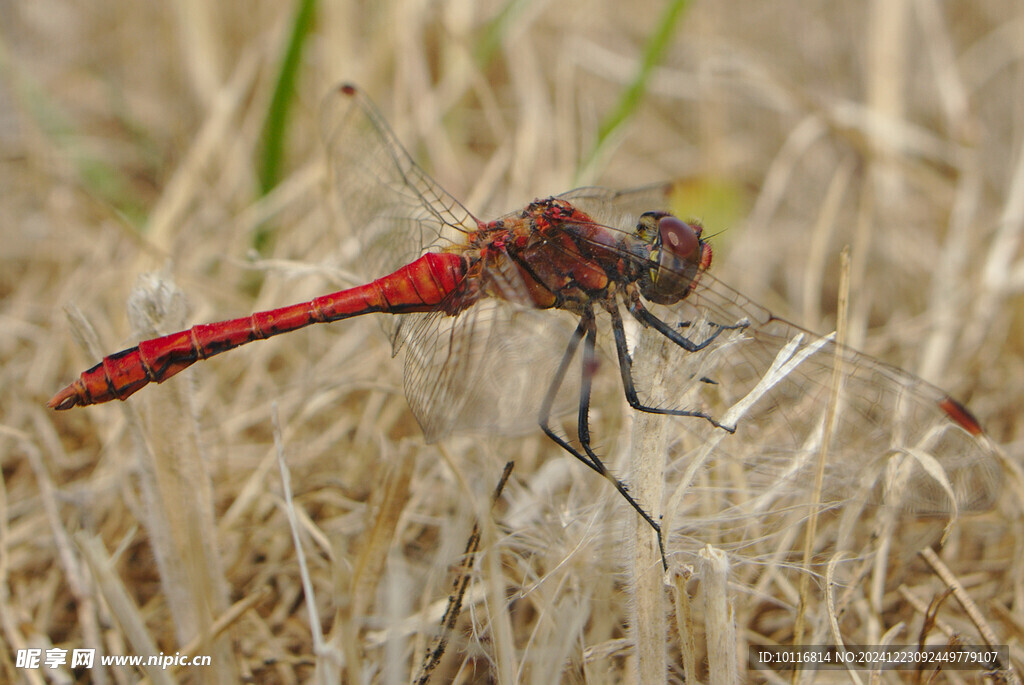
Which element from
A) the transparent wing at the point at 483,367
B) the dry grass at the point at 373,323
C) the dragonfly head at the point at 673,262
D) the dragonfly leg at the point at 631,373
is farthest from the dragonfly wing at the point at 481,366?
the dragonfly head at the point at 673,262

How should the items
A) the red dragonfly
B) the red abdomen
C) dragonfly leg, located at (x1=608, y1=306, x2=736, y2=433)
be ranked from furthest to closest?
the red abdomen → the red dragonfly → dragonfly leg, located at (x1=608, y1=306, x2=736, y2=433)

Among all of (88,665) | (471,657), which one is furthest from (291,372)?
(471,657)

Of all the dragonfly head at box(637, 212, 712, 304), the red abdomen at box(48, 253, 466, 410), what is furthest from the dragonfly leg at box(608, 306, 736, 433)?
the red abdomen at box(48, 253, 466, 410)

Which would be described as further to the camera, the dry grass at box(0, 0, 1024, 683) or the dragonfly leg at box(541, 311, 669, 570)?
the dragonfly leg at box(541, 311, 669, 570)

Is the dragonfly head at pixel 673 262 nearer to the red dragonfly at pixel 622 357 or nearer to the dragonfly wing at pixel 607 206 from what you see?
the red dragonfly at pixel 622 357

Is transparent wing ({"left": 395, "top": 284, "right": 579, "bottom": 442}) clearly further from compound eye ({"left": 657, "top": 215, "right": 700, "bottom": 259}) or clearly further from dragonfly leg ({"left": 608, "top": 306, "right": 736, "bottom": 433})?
compound eye ({"left": 657, "top": 215, "right": 700, "bottom": 259})

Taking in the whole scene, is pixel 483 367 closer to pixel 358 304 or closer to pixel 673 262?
pixel 358 304

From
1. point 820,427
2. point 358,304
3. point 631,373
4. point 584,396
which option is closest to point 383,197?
point 358,304
